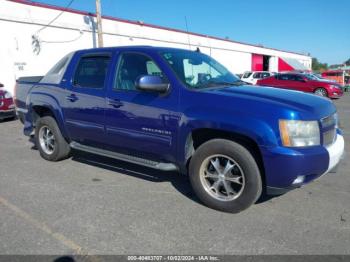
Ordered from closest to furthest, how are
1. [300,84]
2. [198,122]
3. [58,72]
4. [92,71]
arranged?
[198,122] → [92,71] → [58,72] → [300,84]

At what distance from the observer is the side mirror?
4.11 meters

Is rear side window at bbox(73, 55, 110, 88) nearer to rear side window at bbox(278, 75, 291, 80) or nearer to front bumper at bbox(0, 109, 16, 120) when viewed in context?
front bumper at bbox(0, 109, 16, 120)

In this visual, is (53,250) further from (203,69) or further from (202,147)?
(203,69)

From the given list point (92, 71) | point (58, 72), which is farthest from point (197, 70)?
point (58, 72)

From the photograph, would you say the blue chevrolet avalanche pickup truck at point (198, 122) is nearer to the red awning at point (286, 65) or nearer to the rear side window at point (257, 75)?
the rear side window at point (257, 75)

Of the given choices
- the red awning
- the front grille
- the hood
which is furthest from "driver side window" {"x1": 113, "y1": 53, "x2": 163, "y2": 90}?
the red awning

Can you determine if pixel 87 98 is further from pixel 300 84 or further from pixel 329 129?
pixel 300 84

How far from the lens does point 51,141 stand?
614 cm

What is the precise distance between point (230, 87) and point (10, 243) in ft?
9.73

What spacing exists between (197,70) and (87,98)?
166 cm

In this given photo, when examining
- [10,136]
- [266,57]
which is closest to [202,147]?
[10,136]

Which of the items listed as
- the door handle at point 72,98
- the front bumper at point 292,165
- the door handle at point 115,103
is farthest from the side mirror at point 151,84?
the door handle at point 72,98

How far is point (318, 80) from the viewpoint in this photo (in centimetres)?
1962

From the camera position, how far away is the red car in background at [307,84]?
62.8 ft
